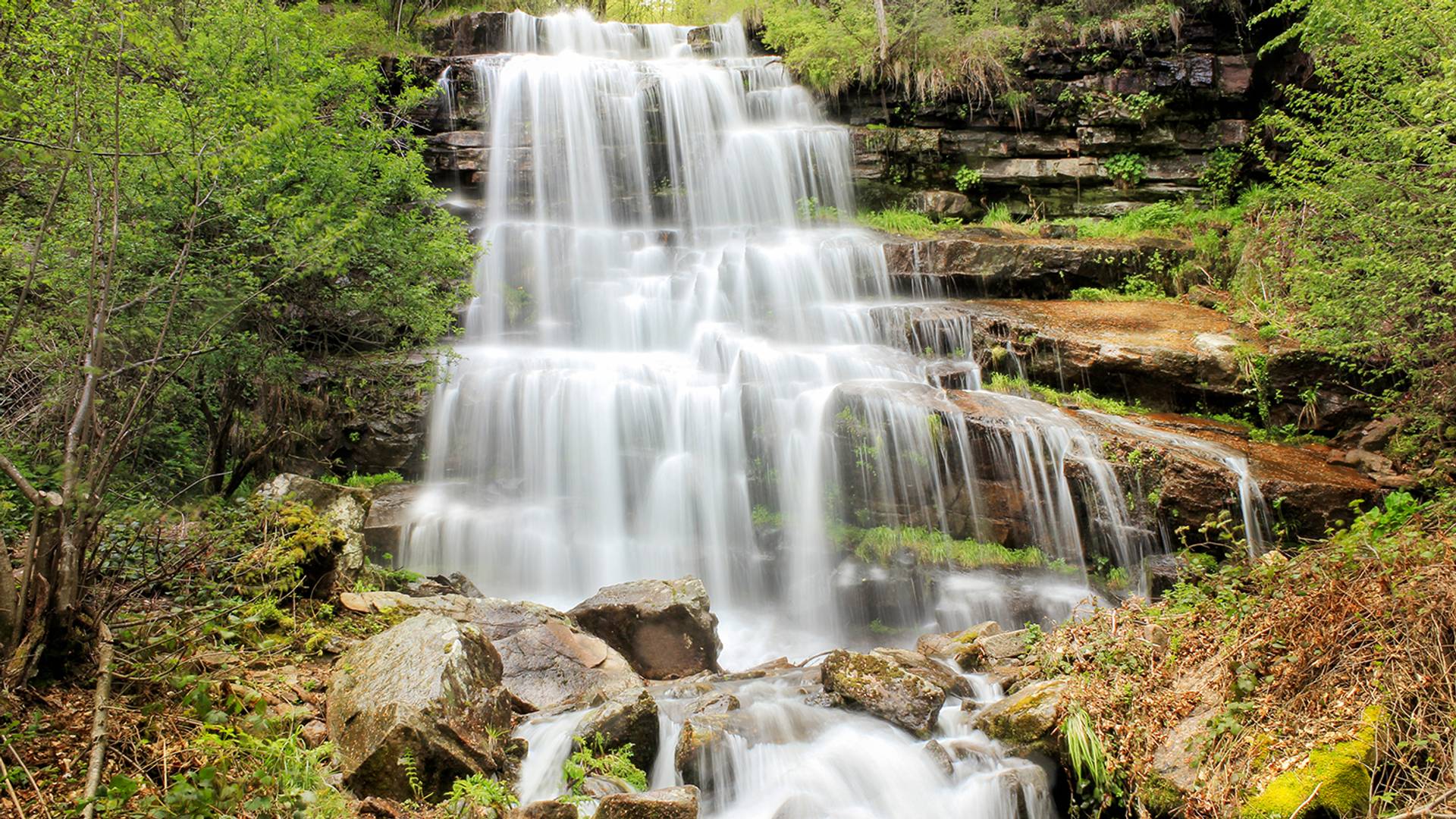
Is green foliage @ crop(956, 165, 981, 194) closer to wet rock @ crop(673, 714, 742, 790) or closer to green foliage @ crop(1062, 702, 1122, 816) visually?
green foliage @ crop(1062, 702, 1122, 816)

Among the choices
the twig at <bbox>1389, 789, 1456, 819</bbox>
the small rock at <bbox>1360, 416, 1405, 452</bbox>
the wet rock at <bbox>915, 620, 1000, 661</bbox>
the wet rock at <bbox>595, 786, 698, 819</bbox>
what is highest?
the small rock at <bbox>1360, 416, 1405, 452</bbox>

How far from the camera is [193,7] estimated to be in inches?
331

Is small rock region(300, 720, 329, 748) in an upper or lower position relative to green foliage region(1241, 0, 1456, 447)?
lower

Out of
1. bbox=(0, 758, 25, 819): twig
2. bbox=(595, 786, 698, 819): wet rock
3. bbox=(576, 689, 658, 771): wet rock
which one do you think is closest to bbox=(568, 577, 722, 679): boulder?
bbox=(576, 689, 658, 771): wet rock

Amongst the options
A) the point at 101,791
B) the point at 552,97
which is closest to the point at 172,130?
the point at 101,791

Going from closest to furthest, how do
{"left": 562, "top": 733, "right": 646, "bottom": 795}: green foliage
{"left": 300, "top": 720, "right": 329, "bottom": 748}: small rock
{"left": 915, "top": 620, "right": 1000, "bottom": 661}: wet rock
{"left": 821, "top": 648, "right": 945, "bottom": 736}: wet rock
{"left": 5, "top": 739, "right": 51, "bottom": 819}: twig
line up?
{"left": 5, "top": 739, "right": 51, "bottom": 819}: twig → {"left": 300, "top": 720, "right": 329, "bottom": 748}: small rock → {"left": 562, "top": 733, "right": 646, "bottom": 795}: green foliage → {"left": 821, "top": 648, "right": 945, "bottom": 736}: wet rock → {"left": 915, "top": 620, "right": 1000, "bottom": 661}: wet rock

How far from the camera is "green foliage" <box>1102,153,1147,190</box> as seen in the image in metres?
15.3

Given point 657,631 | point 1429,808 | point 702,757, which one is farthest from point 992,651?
point 1429,808

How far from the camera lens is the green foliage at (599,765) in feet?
14.5

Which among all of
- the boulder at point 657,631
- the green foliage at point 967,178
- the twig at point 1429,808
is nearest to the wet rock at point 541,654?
the boulder at point 657,631

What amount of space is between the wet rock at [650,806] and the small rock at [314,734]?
1556mm

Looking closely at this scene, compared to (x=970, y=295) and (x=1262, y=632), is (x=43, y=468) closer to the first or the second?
(x=1262, y=632)

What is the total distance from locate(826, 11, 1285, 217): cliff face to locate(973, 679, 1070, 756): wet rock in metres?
12.8

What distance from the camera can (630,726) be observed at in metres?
4.88
